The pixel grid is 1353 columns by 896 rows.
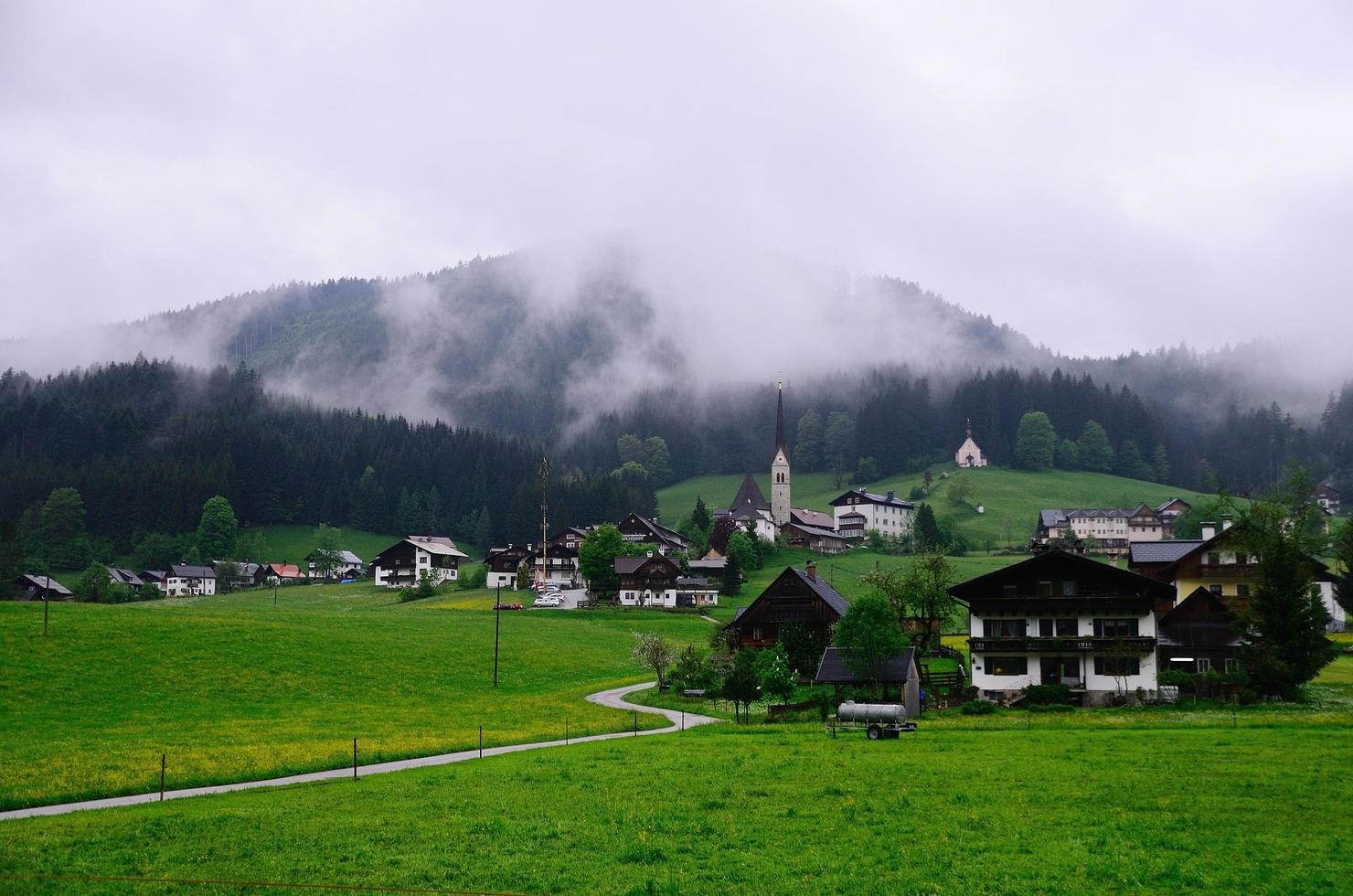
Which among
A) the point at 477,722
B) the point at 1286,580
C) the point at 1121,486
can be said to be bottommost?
the point at 477,722

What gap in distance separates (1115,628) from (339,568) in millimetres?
121851

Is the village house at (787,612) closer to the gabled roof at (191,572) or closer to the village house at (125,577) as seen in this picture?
the village house at (125,577)

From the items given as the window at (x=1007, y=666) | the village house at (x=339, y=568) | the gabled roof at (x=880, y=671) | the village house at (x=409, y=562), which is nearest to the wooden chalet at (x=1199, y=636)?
the window at (x=1007, y=666)

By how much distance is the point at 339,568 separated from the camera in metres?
153

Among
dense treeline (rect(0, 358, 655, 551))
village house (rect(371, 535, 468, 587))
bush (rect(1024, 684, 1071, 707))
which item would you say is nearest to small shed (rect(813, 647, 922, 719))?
bush (rect(1024, 684, 1071, 707))

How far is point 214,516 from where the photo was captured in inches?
6348

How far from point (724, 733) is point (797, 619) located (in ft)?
120

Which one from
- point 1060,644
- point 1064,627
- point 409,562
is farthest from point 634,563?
point 1060,644

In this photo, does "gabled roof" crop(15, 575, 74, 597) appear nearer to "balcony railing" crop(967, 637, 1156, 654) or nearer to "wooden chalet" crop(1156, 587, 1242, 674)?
"balcony railing" crop(967, 637, 1156, 654)

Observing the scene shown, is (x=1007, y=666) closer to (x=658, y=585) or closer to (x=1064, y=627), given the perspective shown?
(x=1064, y=627)

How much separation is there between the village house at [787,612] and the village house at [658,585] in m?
36.8

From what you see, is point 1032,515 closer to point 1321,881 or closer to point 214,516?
point 214,516

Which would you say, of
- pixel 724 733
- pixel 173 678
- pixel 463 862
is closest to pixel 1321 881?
pixel 463 862

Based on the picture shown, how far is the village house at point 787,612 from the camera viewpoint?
7775 centimetres
